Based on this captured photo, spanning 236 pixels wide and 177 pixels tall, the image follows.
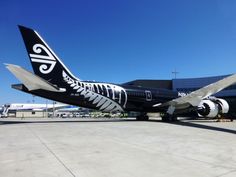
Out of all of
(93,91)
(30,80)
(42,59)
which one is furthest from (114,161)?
(93,91)

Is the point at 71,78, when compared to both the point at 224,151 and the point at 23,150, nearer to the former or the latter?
the point at 23,150

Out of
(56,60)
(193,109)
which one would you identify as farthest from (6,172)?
(193,109)

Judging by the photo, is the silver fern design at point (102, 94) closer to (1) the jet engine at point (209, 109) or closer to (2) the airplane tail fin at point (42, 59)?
(2) the airplane tail fin at point (42, 59)

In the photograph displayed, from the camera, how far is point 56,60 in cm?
2159

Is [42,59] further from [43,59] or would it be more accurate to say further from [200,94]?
[200,94]

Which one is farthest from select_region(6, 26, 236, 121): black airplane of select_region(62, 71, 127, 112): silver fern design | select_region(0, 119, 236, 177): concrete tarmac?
select_region(0, 119, 236, 177): concrete tarmac

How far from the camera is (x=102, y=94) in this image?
23672 mm

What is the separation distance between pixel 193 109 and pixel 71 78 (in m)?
12.2

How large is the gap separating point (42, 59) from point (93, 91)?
16.5 ft

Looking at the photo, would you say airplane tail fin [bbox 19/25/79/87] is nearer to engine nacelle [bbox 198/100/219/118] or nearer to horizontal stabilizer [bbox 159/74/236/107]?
horizontal stabilizer [bbox 159/74/236/107]

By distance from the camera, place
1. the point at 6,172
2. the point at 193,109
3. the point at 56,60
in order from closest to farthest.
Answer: the point at 6,172 → the point at 56,60 → the point at 193,109

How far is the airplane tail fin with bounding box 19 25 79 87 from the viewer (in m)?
20.2

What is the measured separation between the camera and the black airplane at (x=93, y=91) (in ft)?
65.2

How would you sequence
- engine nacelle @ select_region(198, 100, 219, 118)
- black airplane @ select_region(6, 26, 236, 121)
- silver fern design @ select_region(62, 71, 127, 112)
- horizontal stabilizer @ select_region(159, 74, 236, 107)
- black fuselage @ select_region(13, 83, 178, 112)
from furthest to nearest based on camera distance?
engine nacelle @ select_region(198, 100, 219, 118), silver fern design @ select_region(62, 71, 127, 112), black fuselage @ select_region(13, 83, 178, 112), horizontal stabilizer @ select_region(159, 74, 236, 107), black airplane @ select_region(6, 26, 236, 121)
